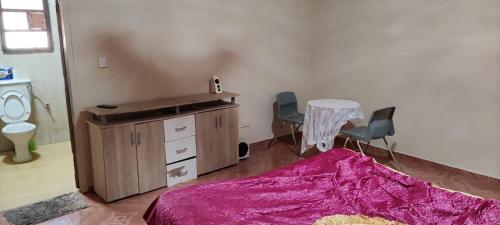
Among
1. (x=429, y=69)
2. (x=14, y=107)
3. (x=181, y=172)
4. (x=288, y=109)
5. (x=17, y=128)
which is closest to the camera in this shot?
(x=181, y=172)

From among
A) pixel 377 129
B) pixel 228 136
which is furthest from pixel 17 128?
pixel 377 129

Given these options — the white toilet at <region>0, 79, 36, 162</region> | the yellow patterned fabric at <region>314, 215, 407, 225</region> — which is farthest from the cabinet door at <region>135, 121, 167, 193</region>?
the yellow patterned fabric at <region>314, 215, 407, 225</region>

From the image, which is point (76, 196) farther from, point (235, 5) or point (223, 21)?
point (235, 5)

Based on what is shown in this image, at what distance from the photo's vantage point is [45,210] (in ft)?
10.1

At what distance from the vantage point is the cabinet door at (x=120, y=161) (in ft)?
10.4

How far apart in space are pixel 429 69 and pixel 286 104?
5.65ft

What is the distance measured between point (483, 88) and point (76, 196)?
13.0 ft

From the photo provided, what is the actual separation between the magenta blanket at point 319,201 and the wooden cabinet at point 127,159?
1.13 m

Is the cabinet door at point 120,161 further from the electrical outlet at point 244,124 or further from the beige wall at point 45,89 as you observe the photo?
the beige wall at point 45,89

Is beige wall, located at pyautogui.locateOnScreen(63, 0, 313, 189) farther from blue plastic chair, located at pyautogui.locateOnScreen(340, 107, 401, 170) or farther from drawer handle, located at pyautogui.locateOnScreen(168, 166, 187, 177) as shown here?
blue plastic chair, located at pyautogui.locateOnScreen(340, 107, 401, 170)

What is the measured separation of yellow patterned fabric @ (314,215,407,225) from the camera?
180cm

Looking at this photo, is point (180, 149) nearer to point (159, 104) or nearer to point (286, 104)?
point (159, 104)

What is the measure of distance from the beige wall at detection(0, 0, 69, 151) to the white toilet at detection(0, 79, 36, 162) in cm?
17

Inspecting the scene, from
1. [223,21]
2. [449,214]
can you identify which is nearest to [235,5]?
[223,21]
